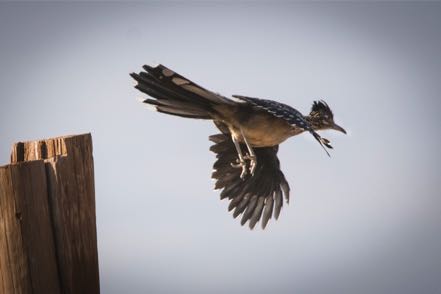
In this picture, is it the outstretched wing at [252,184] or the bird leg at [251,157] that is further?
the outstretched wing at [252,184]

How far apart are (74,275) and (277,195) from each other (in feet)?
7.18

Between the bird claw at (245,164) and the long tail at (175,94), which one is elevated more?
the long tail at (175,94)

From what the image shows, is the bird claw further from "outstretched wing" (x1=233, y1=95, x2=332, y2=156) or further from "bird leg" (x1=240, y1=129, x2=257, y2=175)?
"outstretched wing" (x1=233, y1=95, x2=332, y2=156)

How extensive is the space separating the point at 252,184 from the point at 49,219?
7.12 feet

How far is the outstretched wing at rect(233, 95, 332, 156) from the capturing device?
13.7ft

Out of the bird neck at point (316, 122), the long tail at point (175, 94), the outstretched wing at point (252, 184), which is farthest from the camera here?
the bird neck at point (316, 122)

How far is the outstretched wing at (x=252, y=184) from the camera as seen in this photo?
16.1 feet

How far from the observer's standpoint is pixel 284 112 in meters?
4.29

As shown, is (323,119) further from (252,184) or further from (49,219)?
(49,219)

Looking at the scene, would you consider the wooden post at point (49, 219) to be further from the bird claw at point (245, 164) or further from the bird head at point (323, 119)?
the bird head at point (323, 119)

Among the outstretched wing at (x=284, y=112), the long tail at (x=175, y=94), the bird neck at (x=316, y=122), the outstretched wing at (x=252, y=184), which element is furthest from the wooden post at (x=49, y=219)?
the bird neck at (x=316, y=122)

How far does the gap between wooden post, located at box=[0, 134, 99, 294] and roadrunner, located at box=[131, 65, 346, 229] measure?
799mm

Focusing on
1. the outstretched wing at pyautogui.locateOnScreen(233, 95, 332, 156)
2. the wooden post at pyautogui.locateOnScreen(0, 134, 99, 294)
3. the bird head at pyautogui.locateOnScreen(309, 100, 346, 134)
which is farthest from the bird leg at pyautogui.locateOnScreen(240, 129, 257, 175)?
the wooden post at pyautogui.locateOnScreen(0, 134, 99, 294)

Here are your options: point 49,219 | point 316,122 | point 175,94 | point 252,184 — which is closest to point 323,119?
point 316,122
